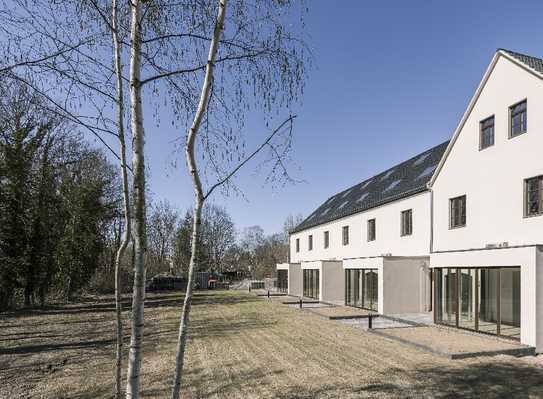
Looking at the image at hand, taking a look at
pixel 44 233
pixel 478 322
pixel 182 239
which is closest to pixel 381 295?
pixel 478 322

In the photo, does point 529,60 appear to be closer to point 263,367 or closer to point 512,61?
point 512,61

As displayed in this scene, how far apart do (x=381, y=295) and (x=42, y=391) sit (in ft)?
42.3

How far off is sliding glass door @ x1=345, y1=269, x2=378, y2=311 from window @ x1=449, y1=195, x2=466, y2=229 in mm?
4240

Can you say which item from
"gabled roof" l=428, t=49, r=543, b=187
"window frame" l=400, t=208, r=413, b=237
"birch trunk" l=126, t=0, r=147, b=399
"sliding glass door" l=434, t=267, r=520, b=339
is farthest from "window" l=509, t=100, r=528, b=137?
"birch trunk" l=126, t=0, r=147, b=399

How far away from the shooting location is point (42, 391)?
6719mm

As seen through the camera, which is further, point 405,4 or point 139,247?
point 405,4

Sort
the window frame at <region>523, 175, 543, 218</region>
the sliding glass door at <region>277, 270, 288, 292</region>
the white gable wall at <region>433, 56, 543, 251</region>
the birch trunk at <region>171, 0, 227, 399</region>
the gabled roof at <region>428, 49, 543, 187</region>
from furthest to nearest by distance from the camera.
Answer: the sliding glass door at <region>277, 270, 288, 292</region>, the gabled roof at <region>428, 49, 543, 187</region>, the white gable wall at <region>433, 56, 543, 251</region>, the window frame at <region>523, 175, 543, 218</region>, the birch trunk at <region>171, 0, 227, 399</region>

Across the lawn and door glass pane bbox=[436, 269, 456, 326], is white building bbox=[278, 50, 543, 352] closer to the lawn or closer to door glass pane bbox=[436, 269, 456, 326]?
door glass pane bbox=[436, 269, 456, 326]

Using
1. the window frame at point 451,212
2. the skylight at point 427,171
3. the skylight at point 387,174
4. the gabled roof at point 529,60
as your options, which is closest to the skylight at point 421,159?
the skylight at point 427,171

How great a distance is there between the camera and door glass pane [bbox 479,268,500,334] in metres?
11.0

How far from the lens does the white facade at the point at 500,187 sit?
9.82m

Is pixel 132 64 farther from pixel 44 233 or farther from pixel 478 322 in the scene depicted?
→ pixel 44 233

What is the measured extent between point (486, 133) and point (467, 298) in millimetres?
5423

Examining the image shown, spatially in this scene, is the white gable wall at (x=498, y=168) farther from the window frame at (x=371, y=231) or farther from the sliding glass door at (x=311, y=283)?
the sliding glass door at (x=311, y=283)
